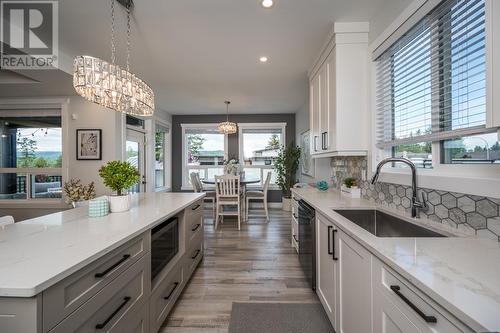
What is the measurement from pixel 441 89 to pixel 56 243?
227cm

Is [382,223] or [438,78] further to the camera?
[382,223]

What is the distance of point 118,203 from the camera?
1.70m

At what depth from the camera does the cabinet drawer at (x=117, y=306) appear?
88cm

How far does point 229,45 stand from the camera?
262cm

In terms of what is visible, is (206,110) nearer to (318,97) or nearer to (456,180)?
(318,97)

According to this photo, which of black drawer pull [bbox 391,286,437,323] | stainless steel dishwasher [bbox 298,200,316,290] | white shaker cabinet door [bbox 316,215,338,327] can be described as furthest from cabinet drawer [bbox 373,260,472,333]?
stainless steel dishwasher [bbox 298,200,316,290]

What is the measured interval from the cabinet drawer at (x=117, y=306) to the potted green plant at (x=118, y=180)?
1.79ft

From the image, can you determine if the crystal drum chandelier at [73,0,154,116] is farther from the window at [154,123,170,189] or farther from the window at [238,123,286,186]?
the window at [238,123,286,186]

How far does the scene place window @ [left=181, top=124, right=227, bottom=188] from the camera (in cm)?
643

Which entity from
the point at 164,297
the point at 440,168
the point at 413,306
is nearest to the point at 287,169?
the point at 440,168

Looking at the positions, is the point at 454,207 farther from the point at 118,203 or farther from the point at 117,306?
the point at 118,203

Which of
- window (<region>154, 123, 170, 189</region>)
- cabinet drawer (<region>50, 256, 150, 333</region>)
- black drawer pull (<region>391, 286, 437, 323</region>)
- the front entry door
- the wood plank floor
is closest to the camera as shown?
black drawer pull (<region>391, 286, 437, 323</region>)

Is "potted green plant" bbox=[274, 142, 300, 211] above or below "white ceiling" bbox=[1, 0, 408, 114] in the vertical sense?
below

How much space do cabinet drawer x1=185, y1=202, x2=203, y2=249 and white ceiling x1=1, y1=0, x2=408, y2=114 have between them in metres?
1.87
